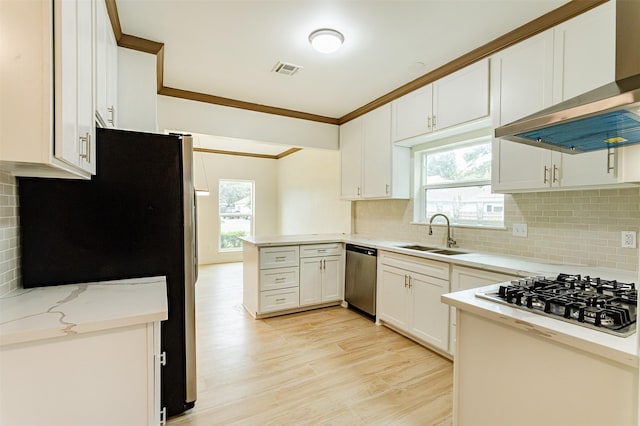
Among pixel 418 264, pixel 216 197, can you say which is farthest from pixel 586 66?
pixel 216 197

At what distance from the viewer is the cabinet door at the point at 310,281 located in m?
3.67

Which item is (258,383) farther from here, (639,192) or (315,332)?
(639,192)

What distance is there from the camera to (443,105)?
282cm

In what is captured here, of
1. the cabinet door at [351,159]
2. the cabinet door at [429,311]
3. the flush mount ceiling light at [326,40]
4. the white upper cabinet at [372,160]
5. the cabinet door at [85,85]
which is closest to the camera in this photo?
the cabinet door at [85,85]

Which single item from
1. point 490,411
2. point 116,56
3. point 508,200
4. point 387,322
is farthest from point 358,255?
point 116,56

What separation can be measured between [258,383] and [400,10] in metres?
2.86

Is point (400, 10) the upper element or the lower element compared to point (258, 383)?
→ upper

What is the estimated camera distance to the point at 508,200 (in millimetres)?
2580

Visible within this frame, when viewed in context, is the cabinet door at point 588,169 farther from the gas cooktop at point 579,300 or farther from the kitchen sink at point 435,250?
the kitchen sink at point 435,250

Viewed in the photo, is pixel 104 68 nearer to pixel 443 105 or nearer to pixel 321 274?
pixel 443 105

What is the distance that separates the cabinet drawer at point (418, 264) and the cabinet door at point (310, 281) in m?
0.87

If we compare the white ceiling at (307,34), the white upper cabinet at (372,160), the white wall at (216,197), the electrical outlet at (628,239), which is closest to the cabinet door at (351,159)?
the white upper cabinet at (372,160)

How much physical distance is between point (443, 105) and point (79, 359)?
311 cm

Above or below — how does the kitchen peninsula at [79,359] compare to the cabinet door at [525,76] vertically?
below
